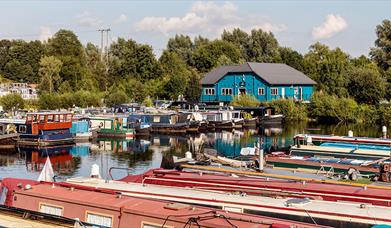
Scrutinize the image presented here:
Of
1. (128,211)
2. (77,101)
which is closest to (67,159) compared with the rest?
(128,211)

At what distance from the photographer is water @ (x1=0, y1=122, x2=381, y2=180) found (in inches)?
1248

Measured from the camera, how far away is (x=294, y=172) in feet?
66.3

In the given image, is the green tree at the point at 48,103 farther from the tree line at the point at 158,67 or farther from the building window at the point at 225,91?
the building window at the point at 225,91

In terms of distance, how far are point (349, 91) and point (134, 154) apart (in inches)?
1903

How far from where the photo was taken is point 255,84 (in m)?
75.4

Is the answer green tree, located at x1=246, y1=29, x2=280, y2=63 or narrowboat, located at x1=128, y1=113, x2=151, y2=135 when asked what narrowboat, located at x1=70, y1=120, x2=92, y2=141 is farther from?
green tree, located at x1=246, y1=29, x2=280, y2=63

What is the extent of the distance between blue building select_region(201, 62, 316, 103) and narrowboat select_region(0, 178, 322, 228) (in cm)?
6151

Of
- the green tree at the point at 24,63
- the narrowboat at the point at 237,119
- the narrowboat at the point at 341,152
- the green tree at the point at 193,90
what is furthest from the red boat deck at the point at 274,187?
the green tree at the point at 24,63

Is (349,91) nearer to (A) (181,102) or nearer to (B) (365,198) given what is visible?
(A) (181,102)

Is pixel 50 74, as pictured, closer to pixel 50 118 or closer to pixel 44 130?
pixel 50 118

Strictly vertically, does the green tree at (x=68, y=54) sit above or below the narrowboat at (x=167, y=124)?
above

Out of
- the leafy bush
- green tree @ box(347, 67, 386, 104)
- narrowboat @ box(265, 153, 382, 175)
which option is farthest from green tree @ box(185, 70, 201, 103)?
narrowboat @ box(265, 153, 382, 175)

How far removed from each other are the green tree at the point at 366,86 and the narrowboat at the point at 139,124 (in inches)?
1338

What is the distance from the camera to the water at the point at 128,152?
31709 mm
